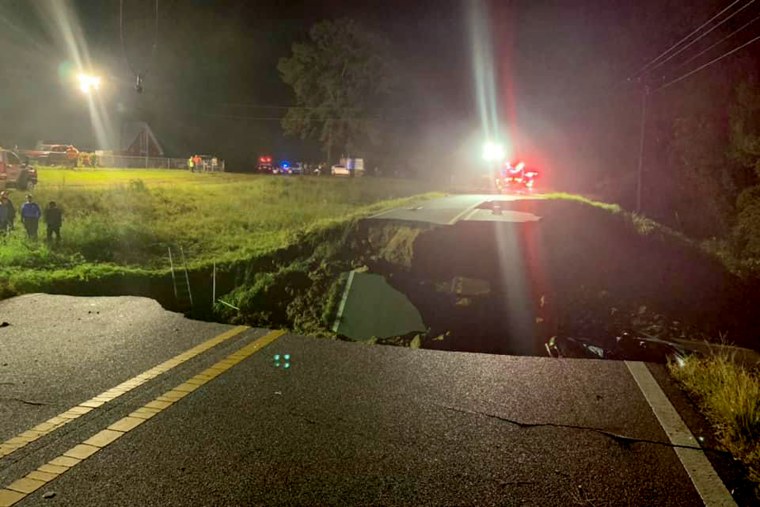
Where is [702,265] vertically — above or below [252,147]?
below

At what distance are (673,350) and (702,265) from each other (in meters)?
6.52

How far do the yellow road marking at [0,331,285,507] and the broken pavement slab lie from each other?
245 centimetres

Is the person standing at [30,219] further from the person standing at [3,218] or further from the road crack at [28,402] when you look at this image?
the road crack at [28,402]

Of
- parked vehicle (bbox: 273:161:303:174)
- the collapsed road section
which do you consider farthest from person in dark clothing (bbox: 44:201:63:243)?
parked vehicle (bbox: 273:161:303:174)

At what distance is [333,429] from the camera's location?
4.28m

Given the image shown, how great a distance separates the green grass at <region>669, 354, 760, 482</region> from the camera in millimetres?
3979

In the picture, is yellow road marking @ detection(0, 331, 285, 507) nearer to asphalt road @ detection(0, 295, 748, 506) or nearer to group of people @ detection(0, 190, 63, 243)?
asphalt road @ detection(0, 295, 748, 506)

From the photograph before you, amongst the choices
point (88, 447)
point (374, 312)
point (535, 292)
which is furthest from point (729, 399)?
point (374, 312)

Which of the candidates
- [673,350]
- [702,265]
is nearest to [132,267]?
[673,350]

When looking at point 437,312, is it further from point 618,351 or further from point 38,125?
point 38,125

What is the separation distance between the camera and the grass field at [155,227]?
1217 cm

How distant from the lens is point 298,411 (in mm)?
4598

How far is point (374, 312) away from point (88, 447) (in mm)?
4954

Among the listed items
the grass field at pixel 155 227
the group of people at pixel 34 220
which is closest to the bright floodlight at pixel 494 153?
the grass field at pixel 155 227
